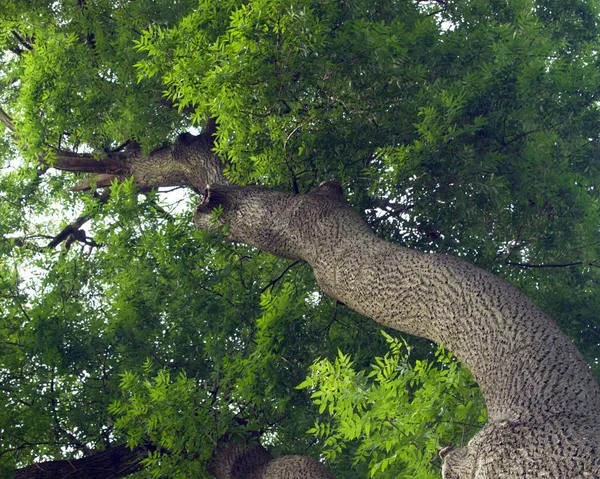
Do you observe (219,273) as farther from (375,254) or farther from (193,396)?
(375,254)

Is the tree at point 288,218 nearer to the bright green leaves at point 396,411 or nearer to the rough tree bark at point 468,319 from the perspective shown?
the rough tree bark at point 468,319

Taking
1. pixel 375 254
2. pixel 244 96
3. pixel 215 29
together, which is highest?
pixel 215 29

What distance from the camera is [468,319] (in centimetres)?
530

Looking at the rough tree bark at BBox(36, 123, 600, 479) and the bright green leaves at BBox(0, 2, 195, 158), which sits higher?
the bright green leaves at BBox(0, 2, 195, 158)

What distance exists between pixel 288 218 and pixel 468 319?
8.86 feet

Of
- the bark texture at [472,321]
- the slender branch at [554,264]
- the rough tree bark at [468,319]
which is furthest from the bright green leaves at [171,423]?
the slender branch at [554,264]

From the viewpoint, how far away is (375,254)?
250 inches

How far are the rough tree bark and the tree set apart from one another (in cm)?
3

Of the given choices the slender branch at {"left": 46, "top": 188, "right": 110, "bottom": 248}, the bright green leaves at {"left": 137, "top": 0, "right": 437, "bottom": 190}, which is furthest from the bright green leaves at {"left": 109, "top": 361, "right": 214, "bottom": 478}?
the slender branch at {"left": 46, "top": 188, "right": 110, "bottom": 248}

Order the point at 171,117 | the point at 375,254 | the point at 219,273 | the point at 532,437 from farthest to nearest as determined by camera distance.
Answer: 1. the point at 171,117
2. the point at 219,273
3. the point at 375,254
4. the point at 532,437

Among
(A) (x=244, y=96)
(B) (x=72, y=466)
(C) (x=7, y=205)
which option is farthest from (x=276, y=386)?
(C) (x=7, y=205)

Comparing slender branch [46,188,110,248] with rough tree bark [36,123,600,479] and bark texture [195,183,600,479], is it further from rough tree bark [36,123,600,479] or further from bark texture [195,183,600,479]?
bark texture [195,183,600,479]

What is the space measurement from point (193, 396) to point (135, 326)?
1.69 m

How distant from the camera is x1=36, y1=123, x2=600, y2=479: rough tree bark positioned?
4.12 m
